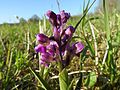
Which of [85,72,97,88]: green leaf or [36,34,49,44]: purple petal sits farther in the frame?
[85,72,97,88]: green leaf

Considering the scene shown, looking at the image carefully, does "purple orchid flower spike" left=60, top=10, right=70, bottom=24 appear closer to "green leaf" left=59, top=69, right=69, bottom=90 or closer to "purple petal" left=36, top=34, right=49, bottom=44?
"purple petal" left=36, top=34, right=49, bottom=44

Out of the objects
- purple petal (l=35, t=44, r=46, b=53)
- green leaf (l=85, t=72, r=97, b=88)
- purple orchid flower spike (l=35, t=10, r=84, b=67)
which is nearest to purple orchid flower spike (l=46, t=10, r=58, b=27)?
purple orchid flower spike (l=35, t=10, r=84, b=67)

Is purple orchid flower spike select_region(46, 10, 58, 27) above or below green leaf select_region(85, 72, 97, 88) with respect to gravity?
above

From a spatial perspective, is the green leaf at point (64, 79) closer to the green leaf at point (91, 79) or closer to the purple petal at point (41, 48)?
the purple petal at point (41, 48)

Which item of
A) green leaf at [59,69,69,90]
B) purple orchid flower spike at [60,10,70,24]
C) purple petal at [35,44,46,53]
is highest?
purple orchid flower spike at [60,10,70,24]

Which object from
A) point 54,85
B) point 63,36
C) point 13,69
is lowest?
point 54,85

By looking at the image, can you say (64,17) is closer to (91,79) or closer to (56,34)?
(56,34)

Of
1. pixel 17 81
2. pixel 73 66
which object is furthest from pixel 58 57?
pixel 73 66

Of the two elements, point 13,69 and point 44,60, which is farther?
Result: point 13,69

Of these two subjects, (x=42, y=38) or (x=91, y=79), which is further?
(x=91, y=79)

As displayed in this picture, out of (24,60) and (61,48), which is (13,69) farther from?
(61,48)

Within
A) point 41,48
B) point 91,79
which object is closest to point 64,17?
point 41,48
